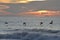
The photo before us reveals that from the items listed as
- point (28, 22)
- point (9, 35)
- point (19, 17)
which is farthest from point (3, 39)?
point (19, 17)

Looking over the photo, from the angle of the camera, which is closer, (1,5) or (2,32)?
(2,32)

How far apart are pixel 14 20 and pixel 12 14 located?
0.30 meters

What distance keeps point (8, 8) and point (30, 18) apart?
410 millimetres

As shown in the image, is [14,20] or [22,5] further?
[22,5]

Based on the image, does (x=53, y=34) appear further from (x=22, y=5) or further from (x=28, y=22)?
(x=22, y=5)

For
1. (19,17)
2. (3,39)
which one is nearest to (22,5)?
(19,17)

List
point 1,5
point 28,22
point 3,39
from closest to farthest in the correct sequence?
1. point 3,39
2. point 28,22
3. point 1,5

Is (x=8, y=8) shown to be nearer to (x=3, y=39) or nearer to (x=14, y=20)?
(x=14, y=20)

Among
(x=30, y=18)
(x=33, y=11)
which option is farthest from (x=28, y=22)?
(x=33, y=11)

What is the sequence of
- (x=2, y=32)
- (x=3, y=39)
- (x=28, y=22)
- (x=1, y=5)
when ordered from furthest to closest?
(x=1, y=5), (x=28, y=22), (x=2, y=32), (x=3, y=39)

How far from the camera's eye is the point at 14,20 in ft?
11.3

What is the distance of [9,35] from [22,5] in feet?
3.35

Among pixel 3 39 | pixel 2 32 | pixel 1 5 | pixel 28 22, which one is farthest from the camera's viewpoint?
pixel 1 5

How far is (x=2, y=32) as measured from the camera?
2.89 meters
